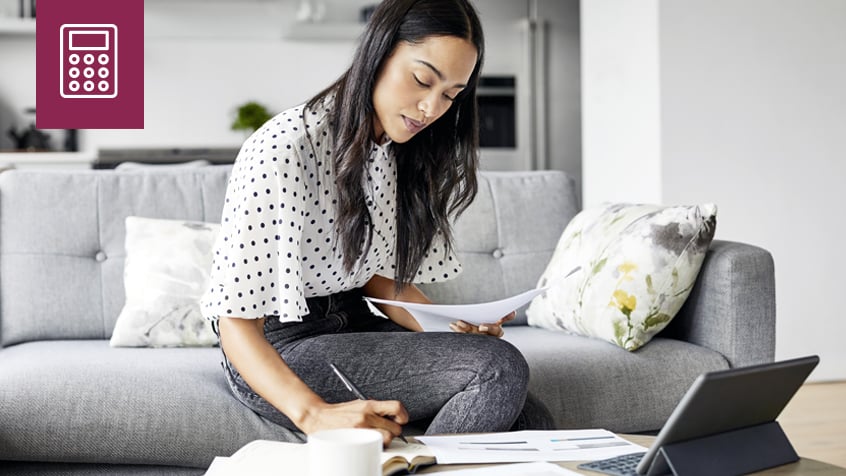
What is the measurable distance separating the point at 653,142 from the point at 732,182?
14.5 inches

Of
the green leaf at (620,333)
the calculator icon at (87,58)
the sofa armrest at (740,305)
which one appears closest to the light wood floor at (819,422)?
the sofa armrest at (740,305)

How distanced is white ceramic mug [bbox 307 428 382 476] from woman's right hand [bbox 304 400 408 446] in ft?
0.78

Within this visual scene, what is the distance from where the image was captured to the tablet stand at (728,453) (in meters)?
1.02

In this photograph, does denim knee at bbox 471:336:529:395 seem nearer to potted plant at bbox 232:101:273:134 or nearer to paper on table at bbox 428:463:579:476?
paper on table at bbox 428:463:579:476

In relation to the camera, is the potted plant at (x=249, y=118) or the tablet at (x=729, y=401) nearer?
the tablet at (x=729, y=401)

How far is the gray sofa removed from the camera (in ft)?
5.57

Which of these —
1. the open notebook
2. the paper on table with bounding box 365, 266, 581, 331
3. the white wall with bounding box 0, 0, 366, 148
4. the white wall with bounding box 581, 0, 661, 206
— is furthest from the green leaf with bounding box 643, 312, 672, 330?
the white wall with bounding box 0, 0, 366, 148

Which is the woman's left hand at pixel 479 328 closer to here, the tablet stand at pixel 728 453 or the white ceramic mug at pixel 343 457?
the tablet stand at pixel 728 453

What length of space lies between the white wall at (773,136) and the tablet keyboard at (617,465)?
286 centimetres

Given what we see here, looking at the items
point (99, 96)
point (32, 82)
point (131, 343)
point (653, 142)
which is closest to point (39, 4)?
point (99, 96)

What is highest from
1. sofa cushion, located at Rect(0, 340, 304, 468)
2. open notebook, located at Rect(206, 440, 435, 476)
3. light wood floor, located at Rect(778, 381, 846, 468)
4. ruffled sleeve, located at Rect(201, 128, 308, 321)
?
ruffled sleeve, located at Rect(201, 128, 308, 321)

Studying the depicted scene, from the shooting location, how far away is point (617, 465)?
1.06m

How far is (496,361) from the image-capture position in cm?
148

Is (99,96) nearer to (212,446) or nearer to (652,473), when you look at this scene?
(212,446)
